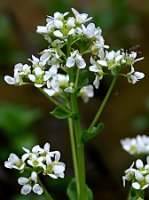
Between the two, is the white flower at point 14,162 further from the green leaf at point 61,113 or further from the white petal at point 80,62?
the white petal at point 80,62

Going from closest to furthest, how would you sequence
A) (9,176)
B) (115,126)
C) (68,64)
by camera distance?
(68,64), (9,176), (115,126)

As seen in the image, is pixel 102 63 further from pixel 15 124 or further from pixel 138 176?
pixel 15 124

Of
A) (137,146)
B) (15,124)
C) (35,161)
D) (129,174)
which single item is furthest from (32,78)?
(15,124)

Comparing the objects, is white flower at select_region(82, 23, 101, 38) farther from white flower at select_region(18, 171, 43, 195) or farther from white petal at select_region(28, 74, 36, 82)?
white flower at select_region(18, 171, 43, 195)

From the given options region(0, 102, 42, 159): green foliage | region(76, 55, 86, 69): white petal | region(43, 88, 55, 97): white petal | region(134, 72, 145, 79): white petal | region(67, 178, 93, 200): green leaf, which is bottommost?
region(67, 178, 93, 200): green leaf

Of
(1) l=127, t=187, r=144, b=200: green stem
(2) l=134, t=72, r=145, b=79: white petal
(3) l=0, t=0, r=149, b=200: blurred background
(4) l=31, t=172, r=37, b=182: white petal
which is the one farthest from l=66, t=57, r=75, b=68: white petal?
(3) l=0, t=0, r=149, b=200: blurred background

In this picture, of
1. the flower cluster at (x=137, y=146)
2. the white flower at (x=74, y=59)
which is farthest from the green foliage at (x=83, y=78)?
the flower cluster at (x=137, y=146)

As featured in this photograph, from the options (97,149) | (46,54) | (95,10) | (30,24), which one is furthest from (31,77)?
(30,24)

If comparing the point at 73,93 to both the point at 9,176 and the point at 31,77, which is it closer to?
the point at 31,77
